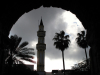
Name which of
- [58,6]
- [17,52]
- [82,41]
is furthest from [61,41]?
[58,6]

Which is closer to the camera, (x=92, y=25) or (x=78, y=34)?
(x=92, y=25)

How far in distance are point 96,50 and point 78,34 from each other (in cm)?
2304

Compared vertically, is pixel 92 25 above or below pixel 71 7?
below

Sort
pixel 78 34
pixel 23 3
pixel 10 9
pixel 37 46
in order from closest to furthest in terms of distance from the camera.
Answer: pixel 10 9, pixel 23 3, pixel 78 34, pixel 37 46

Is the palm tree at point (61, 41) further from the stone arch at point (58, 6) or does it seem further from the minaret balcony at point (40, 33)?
the minaret balcony at point (40, 33)

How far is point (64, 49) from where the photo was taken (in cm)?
2361

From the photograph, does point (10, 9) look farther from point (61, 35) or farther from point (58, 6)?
point (61, 35)

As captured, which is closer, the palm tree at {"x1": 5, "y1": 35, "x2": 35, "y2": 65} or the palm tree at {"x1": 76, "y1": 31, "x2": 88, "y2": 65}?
the palm tree at {"x1": 5, "y1": 35, "x2": 35, "y2": 65}

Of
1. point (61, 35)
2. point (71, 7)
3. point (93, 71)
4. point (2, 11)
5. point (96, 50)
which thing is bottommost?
point (93, 71)

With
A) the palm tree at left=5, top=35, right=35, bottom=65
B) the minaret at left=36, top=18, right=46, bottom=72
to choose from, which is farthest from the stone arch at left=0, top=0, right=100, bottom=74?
the minaret at left=36, top=18, right=46, bottom=72

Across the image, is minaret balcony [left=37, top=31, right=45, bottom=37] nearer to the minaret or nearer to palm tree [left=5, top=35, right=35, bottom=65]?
the minaret

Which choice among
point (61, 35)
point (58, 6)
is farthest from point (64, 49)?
point (58, 6)

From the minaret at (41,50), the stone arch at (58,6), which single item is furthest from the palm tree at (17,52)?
Result: the minaret at (41,50)

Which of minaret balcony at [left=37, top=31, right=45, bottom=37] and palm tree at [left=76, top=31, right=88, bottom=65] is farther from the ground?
minaret balcony at [left=37, top=31, right=45, bottom=37]
